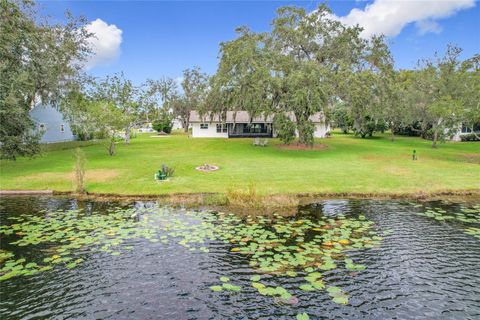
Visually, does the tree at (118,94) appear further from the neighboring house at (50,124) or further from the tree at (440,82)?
the tree at (440,82)

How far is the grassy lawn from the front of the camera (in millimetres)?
18688

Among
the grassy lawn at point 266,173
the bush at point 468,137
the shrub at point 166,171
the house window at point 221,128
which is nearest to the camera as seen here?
the grassy lawn at point 266,173

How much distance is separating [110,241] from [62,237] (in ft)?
6.02

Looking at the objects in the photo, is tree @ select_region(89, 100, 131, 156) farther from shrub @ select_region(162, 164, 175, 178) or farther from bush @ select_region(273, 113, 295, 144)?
bush @ select_region(273, 113, 295, 144)

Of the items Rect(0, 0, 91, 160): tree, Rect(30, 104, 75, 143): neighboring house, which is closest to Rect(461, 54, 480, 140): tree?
Rect(0, 0, 91, 160): tree

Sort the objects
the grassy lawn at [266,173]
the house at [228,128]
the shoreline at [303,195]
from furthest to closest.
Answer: the house at [228,128]
the grassy lawn at [266,173]
the shoreline at [303,195]

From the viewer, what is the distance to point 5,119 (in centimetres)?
2083

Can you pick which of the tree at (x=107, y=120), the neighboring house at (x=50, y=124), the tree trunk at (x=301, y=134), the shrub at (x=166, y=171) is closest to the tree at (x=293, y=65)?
the tree trunk at (x=301, y=134)

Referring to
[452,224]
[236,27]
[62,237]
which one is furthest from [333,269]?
[236,27]

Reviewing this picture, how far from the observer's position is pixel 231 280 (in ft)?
27.4

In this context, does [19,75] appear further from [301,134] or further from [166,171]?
[301,134]

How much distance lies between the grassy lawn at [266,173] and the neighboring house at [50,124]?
12.9m

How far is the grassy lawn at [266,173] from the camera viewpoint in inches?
736

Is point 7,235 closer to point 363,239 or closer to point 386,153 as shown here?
point 363,239
